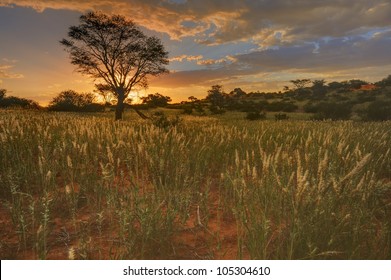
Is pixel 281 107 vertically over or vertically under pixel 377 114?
over

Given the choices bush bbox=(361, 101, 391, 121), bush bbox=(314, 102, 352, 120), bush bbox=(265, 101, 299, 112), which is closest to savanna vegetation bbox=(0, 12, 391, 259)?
bush bbox=(361, 101, 391, 121)

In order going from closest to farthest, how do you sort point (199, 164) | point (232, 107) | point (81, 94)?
1. point (199, 164)
2. point (232, 107)
3. point (81, 94)

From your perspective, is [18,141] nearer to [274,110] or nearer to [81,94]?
[274,110]

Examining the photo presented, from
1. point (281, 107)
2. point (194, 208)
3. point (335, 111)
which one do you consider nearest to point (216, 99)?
point (281, 107)

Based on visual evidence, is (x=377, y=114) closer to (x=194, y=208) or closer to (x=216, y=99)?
(x=216, y=99)

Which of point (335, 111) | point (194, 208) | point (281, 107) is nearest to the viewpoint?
point (194, 208)

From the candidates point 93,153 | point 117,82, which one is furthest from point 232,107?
point 93,153

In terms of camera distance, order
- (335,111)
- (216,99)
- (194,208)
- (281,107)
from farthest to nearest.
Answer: (216,99) < (281,107) < (335,111) < (194,208)

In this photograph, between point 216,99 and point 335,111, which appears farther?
point 216,99

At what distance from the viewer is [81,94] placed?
4381 cm

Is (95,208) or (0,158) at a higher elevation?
(0,158)

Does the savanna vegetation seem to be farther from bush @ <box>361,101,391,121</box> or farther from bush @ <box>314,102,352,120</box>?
bush @ <box>314,102,352,120</box>

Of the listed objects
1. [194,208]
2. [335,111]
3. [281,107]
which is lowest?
[194,208]
